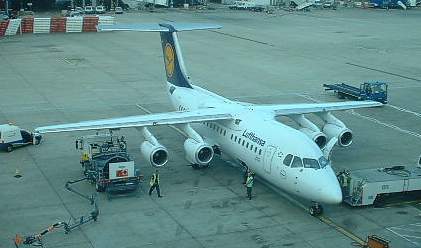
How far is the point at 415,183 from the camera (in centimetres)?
3353

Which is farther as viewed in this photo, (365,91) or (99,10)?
(99,10)

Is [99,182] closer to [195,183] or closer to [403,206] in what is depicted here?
[195,183]

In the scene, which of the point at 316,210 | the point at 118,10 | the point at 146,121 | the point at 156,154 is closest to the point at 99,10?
the point at 118,10

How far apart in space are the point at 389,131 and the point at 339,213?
17255 mm

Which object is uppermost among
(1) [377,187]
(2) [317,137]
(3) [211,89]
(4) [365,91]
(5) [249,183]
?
(4) [365,91]

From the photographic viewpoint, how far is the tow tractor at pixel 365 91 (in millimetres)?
56656

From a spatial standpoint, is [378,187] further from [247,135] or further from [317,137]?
[247,135]

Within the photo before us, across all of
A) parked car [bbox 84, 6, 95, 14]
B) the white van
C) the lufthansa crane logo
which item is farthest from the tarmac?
parked car [bbox 84, 6, 95, 14]

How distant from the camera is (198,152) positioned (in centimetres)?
3684

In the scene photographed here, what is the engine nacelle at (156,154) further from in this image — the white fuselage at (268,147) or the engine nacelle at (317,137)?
the engine nacelle at (317,137)

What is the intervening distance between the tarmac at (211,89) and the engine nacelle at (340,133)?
105 cm

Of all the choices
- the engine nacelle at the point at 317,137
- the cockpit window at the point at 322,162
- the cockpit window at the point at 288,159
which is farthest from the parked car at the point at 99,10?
the cockpit window at the point at 322,162

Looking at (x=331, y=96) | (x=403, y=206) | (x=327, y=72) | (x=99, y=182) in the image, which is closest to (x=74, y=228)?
(x=99, y=182)

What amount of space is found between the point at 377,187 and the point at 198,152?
9884 mm
